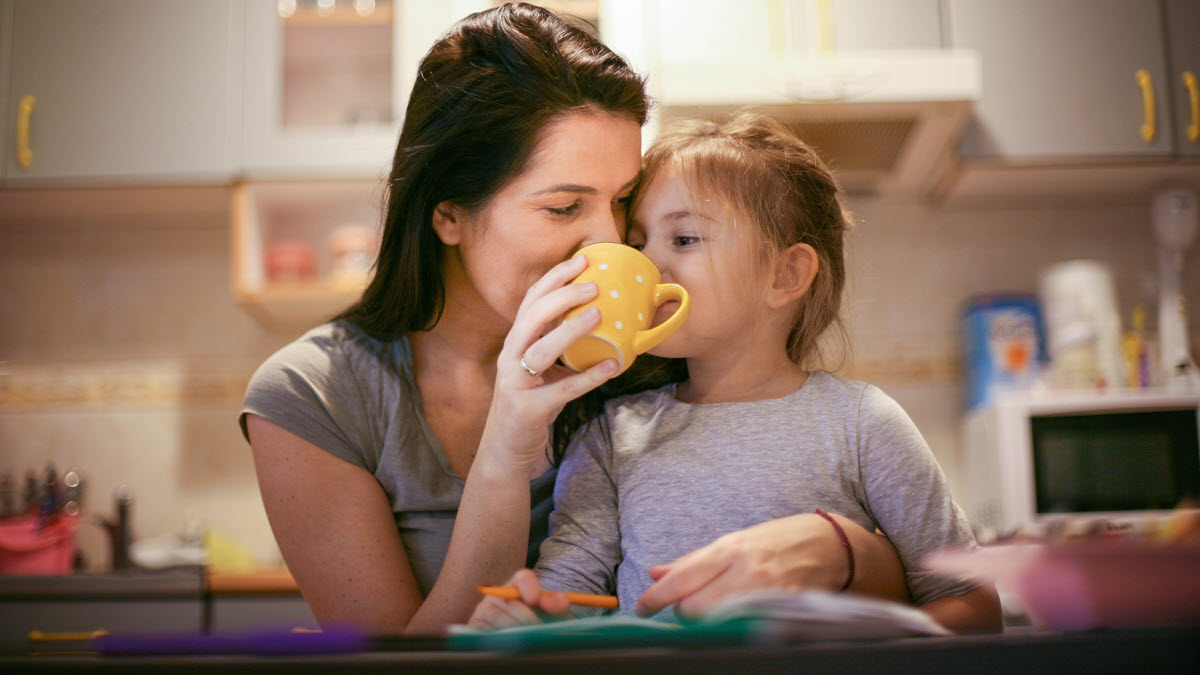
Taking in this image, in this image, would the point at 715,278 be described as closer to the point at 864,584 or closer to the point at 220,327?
the point at 864,584

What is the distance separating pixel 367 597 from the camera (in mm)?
979

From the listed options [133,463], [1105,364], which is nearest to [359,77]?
[133,463]

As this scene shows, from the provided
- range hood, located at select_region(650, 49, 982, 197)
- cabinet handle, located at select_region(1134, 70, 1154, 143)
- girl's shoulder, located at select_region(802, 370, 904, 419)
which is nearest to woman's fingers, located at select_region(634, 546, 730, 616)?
girl's shoulder, located at select_region(802, 370, 904, 419)

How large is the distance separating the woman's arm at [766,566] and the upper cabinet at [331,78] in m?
1.67

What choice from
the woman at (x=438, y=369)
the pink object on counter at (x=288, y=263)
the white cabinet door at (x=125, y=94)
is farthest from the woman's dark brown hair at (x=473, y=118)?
the white cabinet door at (x=125, y=94)

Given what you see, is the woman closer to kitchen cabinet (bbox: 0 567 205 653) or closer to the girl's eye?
the girl's eye

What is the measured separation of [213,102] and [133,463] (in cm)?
93

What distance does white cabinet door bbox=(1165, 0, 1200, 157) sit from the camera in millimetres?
2246

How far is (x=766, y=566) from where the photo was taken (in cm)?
70

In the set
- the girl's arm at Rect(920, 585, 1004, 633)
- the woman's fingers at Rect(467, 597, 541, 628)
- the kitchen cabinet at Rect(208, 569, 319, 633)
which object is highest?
the woman's fingers at Rect(467, 597, 541, 628)

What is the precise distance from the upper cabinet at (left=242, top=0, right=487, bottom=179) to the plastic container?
1394 mm

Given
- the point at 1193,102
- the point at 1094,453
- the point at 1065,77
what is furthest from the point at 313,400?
the point at 1193,102

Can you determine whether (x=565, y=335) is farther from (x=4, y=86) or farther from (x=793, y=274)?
(x=4, y=86)

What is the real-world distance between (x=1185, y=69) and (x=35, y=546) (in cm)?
276
